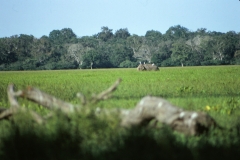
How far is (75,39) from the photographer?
16094 millimetres

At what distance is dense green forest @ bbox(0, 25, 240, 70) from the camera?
14.4 metres

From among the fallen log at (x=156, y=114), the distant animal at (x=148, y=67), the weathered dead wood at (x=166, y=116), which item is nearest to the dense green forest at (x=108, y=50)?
the distant animal at (x=148, y=67)

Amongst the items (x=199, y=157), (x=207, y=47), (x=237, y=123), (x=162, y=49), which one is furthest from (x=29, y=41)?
(x=199, y=157)

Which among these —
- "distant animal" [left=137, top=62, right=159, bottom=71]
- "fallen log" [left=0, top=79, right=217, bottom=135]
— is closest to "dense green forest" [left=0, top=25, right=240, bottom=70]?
"distant animal" [left=137, top=62, right=159, bottom=71]

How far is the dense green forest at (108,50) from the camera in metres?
14.4

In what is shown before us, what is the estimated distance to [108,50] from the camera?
14.8m

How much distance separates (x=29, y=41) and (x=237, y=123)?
32.2ft

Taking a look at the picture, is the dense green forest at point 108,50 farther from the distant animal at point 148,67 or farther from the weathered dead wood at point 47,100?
the distant animal at point 148,67

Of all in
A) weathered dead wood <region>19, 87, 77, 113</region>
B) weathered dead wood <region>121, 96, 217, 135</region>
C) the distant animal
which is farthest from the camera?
the distant animal

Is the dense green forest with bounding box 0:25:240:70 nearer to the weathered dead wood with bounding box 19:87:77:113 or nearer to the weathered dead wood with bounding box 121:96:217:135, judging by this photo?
the weathered dead wood with bounding box 19:87:77:113

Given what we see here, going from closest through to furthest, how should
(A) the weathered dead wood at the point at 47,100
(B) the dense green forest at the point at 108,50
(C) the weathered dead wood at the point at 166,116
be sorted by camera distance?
1. (C) the weathered dead wood at the point at 166,116
2. (A) the weathered dead wood at the point at 47,100
3. (B) the dense green forest at the point at 108,50

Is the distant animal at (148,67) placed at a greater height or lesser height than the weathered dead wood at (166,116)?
lesser

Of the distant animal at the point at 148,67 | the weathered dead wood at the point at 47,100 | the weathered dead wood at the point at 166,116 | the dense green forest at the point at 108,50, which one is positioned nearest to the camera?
the weathered dead wood at the point at 166,116

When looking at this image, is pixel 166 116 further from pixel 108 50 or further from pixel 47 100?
pixel 108 50
